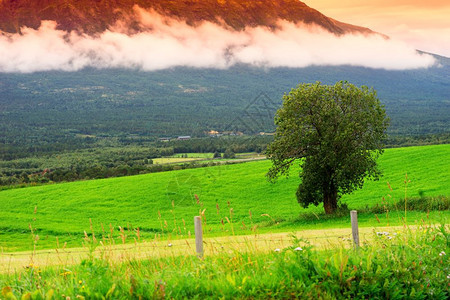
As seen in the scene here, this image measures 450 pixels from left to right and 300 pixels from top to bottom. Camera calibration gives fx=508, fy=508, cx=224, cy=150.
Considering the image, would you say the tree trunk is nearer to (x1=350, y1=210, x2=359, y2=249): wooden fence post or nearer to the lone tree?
the lone tree

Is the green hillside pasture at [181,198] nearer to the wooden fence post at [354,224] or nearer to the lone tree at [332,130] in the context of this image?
the lone tree at [332,130]

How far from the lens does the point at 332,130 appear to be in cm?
3064

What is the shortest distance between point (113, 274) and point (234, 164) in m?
63.3

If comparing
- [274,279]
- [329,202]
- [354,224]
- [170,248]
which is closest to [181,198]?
[329,202]

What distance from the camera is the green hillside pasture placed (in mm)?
42750

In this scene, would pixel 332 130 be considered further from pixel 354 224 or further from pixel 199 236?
pixel 199 236

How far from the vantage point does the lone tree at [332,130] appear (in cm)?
3036

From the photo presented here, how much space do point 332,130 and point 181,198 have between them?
28.3 meters

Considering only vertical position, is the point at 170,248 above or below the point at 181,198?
above

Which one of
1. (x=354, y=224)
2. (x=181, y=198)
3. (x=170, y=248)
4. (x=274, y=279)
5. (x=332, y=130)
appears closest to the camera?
(x=274, y=279)

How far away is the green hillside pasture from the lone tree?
5800 mm

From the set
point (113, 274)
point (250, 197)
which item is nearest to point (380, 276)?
point (113, 274)

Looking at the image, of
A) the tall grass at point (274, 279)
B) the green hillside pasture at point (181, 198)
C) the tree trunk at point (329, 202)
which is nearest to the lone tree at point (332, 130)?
the tree trunk at point (329, 202)

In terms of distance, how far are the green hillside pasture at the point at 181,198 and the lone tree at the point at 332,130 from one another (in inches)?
228
